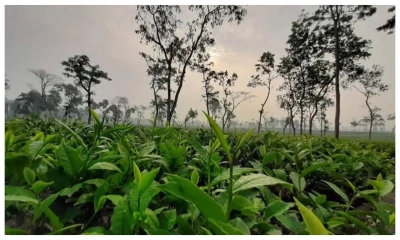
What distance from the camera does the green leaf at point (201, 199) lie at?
0.34 metres

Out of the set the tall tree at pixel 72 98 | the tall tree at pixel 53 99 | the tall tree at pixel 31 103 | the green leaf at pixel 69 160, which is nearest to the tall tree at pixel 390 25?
the green leaf at pixel 69 160

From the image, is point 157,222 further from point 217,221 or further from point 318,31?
point 318,31

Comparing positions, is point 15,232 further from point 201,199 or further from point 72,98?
point 72,98

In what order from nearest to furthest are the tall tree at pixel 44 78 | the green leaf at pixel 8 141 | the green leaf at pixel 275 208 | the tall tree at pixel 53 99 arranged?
1. the green leaf at pixel 275 208
2. the green leaf at pixel 8 141
3. the tall tree at pixel 44 78
4. the tall tree at pixel 53 99

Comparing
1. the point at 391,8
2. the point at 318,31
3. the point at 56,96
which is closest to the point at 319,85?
the point at 318,31

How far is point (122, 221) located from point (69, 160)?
0.18 metres

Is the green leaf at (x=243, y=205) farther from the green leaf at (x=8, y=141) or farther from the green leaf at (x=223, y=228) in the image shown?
the green leaf at (x=8, y=141)

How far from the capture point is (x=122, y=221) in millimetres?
364

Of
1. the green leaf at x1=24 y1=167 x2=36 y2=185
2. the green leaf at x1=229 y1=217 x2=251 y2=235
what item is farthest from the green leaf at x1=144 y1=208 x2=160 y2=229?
the green leaf at x1=24 y1=167 x2=36 y2=185

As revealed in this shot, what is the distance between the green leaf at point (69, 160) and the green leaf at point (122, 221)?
0.51ft

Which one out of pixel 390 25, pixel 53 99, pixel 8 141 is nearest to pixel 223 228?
pixel 8 141

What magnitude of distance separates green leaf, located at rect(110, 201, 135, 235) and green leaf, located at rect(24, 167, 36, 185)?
6.9 inches

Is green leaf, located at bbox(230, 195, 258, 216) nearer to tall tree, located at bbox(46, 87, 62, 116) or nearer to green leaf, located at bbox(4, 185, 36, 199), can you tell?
green leaf, located at bbox(4, 185, 36, 199)
